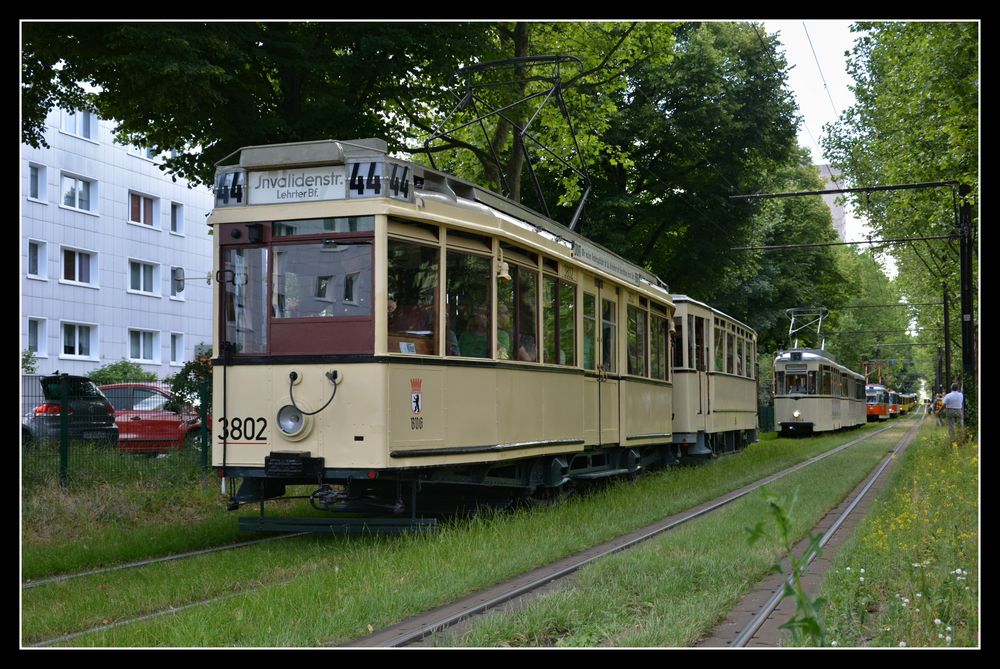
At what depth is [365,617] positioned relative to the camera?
674 cm

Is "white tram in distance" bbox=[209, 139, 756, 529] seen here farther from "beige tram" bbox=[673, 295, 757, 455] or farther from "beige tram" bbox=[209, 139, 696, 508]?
"beige tram" bbox=[673, 295, 757, 455]

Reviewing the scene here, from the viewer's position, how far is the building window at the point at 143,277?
133 ft

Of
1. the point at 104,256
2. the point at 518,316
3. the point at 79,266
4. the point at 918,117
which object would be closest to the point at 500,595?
the point at 518,316

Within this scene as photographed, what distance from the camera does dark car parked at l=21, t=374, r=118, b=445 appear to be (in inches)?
518

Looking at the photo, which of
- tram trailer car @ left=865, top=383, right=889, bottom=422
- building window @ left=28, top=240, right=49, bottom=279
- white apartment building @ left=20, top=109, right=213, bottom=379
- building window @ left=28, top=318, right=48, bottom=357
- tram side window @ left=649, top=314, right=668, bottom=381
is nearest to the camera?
tram side window @ left=649, top=314, right=668, bottom=381

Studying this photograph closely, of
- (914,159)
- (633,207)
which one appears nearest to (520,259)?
(914,159)

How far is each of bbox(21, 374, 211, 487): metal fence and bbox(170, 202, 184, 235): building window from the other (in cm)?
2961

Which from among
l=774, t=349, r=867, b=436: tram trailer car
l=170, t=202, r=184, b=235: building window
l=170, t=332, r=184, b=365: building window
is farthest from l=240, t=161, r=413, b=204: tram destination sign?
l=170, t=202, r=184, b=235: building window

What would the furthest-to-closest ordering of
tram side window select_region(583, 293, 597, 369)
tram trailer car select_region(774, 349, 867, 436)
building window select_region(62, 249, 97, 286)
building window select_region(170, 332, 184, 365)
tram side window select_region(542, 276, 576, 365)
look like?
building window select_region(170, 332, 184, 365) < building window select_region(62, 249, 97, 286) < tram trailer car select_region(774, 349, 867, 436) < tram side window select_region(583, 293, 597, 369) < tram side window select_region(542, 276, 576, 365)

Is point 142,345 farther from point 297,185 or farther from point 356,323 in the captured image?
point 356,323

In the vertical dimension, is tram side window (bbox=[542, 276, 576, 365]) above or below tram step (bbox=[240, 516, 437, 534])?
above

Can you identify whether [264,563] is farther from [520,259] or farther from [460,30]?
[460,30]

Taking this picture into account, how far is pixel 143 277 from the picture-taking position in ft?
136

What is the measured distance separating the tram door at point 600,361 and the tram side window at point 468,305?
9.66 ft
